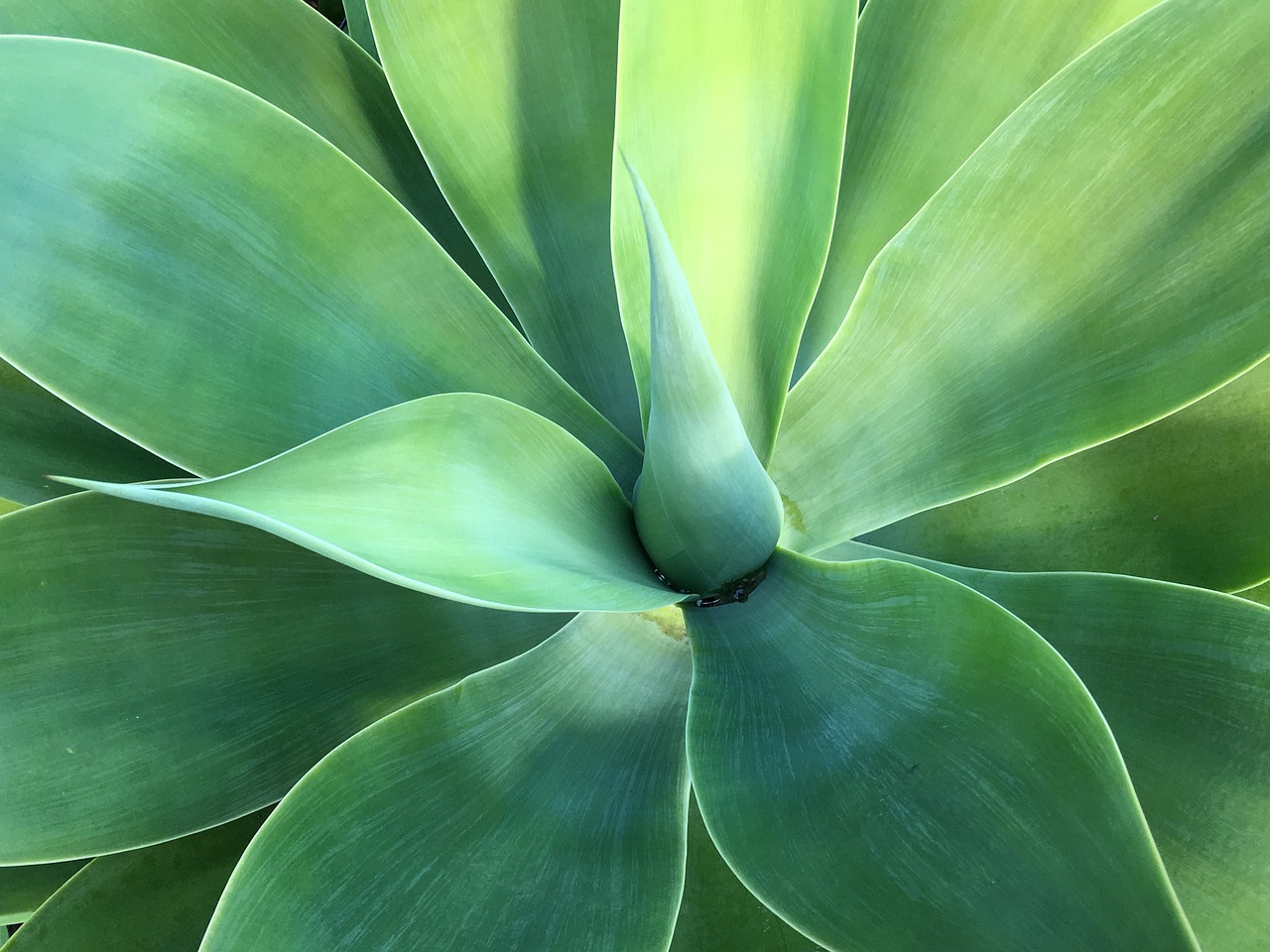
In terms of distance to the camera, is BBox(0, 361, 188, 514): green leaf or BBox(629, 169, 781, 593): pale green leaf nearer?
BBox(629, 169, 781, 593): pale green leaf

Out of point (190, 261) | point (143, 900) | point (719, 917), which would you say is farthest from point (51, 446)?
point (719, 917)

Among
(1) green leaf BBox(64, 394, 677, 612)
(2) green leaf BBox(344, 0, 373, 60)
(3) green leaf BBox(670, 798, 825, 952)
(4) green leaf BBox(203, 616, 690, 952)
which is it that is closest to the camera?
(1) green leaf BBox(64, 394, 677, 612)

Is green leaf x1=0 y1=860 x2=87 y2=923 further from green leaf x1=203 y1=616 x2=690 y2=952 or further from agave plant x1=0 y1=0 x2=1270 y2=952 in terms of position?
green leaf x1=203 y1=616 x2=690 y2=952

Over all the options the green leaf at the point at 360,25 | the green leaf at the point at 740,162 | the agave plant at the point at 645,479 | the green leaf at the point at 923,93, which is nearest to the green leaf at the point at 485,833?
the agave plant at the point at 645,479

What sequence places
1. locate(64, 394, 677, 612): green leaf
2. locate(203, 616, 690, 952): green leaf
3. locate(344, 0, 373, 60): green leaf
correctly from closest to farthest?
locate(64, 394, 677, 612): green leaf → locate(203, 616, 690, 952): green leaf → locate(344, 0, 373, 60): green leaf

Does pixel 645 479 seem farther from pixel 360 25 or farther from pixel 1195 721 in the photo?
pixel 360 25

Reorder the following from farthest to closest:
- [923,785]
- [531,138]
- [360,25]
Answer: [360,25]
[531,138]
[923,785]

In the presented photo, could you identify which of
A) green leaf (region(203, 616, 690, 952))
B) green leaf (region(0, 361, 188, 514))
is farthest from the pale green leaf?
green leaf (region(0, 361, 188, 514))
